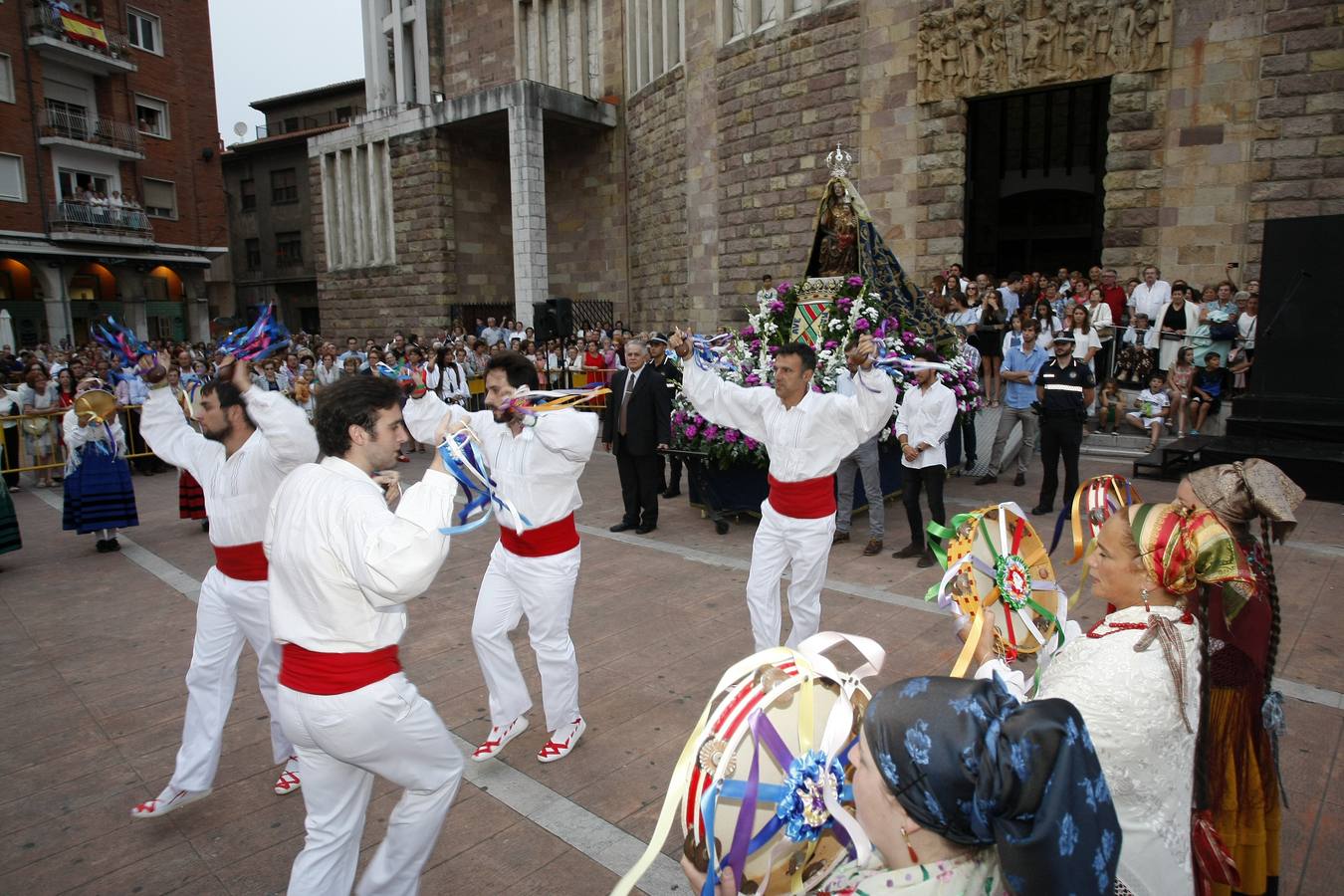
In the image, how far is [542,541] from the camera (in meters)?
4.13

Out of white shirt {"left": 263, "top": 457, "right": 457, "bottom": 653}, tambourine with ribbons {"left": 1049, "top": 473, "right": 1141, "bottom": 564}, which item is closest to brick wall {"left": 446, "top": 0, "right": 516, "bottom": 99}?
white shirt {"left": 263, "top": 457, "right": 457, "bottom": 653}

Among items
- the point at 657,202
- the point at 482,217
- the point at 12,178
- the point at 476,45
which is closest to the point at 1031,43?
the point at 657,202

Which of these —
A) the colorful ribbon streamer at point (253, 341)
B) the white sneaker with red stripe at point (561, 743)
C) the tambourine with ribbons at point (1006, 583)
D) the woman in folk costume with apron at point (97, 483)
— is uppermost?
the colorful ribbon streamer at point (253, 341)

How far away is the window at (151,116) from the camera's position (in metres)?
32.4

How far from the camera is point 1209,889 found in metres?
2.34

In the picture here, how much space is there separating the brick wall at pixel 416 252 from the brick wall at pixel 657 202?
560 cm

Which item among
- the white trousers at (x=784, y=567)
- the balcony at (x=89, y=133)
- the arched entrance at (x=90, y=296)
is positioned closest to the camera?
the white trousers at (x=784, y=567)

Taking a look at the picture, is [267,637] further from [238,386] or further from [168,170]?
Answer: [168,170]

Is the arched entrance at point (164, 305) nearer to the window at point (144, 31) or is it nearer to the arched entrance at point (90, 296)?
the arched entrance at point (90, 296)

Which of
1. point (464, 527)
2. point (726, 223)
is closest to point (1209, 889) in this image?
point (464, 527)

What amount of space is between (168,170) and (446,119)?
55.0 feet

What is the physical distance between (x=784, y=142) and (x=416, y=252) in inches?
515

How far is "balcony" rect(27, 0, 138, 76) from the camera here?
91.0ft

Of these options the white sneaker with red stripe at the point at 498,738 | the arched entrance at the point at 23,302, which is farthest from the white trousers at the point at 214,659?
the arched entrance at the point at 23,302
